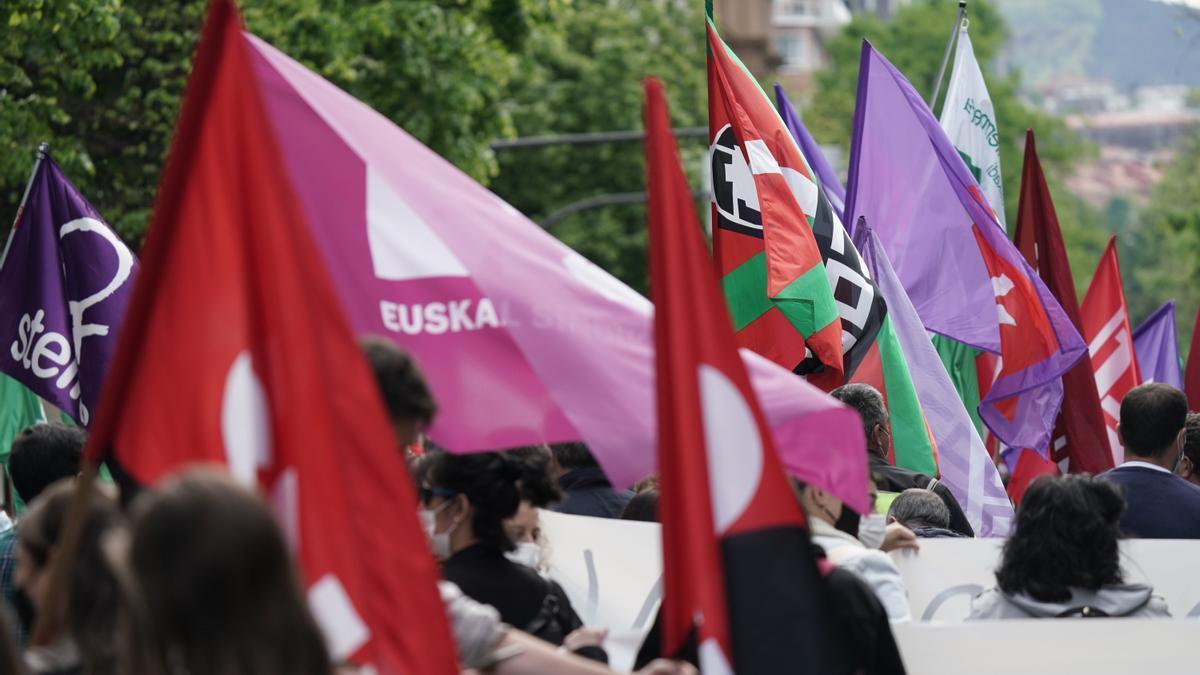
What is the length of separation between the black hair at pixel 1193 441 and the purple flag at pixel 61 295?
173 inches

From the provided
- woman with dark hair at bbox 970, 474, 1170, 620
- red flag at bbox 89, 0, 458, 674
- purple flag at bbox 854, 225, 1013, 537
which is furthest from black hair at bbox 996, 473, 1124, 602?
purple flag at bbox 854, 225, 1013, 537

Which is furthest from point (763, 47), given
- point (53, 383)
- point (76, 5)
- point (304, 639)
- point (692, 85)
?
point (304, 639)

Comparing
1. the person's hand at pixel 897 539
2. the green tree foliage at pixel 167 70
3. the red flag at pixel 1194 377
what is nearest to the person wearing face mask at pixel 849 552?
the person's hand at pixel 897 539

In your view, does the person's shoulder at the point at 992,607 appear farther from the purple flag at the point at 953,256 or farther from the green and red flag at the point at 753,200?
the purple flag at the point at 953,256

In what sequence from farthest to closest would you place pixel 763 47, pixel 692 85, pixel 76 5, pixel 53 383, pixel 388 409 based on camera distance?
pixel 763 47 → pixel 692 85 → pixel 76 5 → pixel 53 383 → pixel 388 409

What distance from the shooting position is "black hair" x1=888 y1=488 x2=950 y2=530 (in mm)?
6656

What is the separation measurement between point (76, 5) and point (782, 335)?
6.38 meters

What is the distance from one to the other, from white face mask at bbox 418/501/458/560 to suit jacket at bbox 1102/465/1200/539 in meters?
3.10

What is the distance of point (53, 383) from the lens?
7.70m

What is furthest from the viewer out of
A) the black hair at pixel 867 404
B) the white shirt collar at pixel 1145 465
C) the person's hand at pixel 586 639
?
the white shirt collar at pixel 1145 465

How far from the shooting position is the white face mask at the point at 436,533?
4.55 meters

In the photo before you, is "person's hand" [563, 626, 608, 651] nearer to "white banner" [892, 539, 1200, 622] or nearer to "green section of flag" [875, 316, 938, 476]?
"white banner" [892, 539, 1200, 622]

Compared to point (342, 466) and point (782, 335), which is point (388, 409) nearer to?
point (342, 466)

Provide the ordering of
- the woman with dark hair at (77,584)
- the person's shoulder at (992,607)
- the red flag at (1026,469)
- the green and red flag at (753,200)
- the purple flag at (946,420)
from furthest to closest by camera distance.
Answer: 1. the red flag at (1026,469)
2. the purple flag at (946,420)
3. the green and red flag at (753,200)
4. the person's shoulder at (992,607)
5. the woman with dark hair at (77,584)
